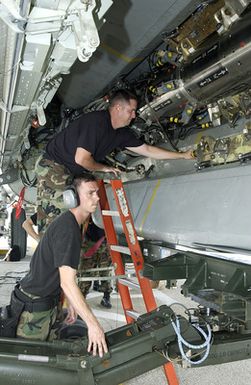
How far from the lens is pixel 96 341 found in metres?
1.75

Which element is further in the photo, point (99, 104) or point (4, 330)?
point (99, 104)

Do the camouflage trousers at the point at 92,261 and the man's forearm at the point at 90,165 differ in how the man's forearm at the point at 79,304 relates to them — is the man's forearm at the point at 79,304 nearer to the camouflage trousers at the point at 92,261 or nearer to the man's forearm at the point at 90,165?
the man's forearm at the point at 90,165

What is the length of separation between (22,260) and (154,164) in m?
5.59

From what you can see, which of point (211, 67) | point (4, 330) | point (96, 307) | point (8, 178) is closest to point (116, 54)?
point (211, 67)

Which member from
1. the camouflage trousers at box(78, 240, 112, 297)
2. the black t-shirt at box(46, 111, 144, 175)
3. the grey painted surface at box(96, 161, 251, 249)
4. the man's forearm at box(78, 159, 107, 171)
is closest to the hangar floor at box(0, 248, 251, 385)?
the camouflage trousers at box(78, 240, 112, 297)

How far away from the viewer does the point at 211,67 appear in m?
Answer: 2.11

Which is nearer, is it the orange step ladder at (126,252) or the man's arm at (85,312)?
the man's arm at (85,312)

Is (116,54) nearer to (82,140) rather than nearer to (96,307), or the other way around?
(82,140)

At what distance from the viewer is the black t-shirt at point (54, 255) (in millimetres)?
1967

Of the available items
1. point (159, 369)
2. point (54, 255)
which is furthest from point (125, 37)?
point (159, 369)

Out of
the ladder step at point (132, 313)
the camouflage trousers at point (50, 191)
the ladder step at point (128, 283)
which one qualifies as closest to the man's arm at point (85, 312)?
the ladder step at point (128, 283)

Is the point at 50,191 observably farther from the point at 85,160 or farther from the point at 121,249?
the point at 121,249

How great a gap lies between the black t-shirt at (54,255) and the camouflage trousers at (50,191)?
73cm

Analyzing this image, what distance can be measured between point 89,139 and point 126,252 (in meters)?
0.82
